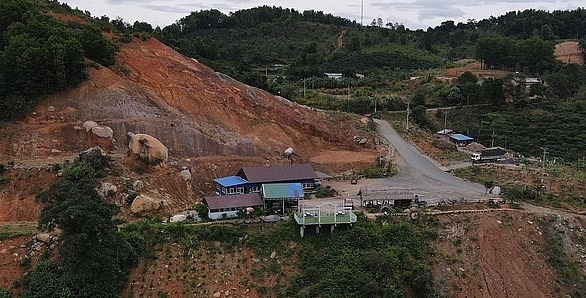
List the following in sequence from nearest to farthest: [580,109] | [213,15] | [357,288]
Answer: [357,288] → [580,109] → [213,15]

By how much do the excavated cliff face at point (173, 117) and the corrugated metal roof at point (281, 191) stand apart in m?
6.21

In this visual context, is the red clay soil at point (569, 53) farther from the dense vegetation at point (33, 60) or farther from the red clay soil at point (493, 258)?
the dense vegetation at point (33, 60)

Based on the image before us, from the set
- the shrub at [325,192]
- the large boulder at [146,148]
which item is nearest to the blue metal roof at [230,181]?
the large boulder at [146,148]

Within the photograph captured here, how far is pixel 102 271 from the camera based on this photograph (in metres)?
24.7

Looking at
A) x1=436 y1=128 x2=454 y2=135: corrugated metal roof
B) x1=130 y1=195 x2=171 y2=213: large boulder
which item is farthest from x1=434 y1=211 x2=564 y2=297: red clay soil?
x1=436 y1=128 x2=454 y2=135: corrugated metal roof

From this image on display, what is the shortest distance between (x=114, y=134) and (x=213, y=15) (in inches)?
3400

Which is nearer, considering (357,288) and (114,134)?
(357,288)

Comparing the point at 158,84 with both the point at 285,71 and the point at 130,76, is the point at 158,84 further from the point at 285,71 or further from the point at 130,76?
the point at 285,71

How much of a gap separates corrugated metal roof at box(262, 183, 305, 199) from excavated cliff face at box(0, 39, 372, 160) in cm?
621

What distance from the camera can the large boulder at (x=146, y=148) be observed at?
33375 millimetres

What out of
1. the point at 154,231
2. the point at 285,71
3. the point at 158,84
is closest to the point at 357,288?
the point at 154,231

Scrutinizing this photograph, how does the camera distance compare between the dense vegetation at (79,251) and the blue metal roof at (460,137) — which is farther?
the blue metal roof at (460,137)

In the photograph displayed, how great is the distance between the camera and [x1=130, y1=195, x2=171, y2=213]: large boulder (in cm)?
3011

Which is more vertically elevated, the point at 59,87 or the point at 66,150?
the point at 59,87
